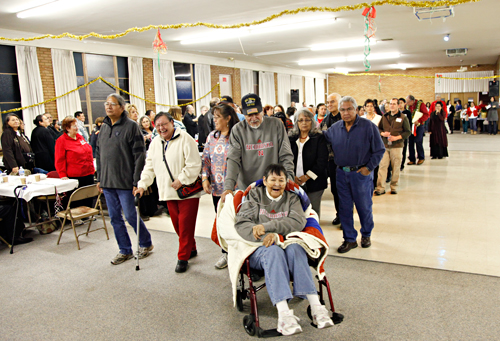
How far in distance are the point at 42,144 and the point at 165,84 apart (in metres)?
5.90

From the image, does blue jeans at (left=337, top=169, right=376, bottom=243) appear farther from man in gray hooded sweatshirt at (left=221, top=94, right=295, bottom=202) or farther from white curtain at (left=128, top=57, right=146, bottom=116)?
white curtain at (left=128, top=57, right=146, bottom=116)

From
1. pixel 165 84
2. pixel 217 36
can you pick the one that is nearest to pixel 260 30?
pixel 217 36

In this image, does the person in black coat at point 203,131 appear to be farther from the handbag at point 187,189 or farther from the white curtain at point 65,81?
the handbag at point 187,189

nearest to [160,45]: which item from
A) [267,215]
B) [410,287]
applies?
[267,215]

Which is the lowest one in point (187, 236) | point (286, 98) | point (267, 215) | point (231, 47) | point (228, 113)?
point (187, 236)

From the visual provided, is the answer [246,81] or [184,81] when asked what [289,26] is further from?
[246,81]

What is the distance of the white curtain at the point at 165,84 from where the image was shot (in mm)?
11516

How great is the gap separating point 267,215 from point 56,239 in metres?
3.19

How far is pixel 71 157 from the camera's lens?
15.8 feet

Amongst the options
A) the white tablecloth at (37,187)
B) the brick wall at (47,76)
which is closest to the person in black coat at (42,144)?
the white tablecloth at (37,187)

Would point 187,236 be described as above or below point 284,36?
below

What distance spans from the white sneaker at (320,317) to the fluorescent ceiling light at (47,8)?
6.32 m

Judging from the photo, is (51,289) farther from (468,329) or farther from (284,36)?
(284,36)

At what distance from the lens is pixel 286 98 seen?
1877cm
